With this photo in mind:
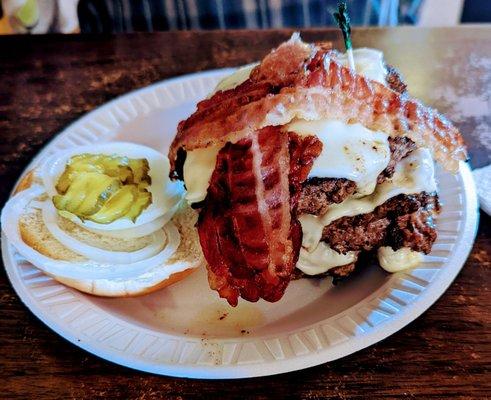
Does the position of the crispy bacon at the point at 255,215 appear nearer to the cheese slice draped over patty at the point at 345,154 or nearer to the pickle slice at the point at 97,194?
the cheese slice draped over patty at the point at 345,154

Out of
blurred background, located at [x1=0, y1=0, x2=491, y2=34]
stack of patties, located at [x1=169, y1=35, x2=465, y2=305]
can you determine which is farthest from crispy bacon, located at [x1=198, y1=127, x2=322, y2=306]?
blurred background, located at [x1=0, y1=0, x2=491, y2=34]

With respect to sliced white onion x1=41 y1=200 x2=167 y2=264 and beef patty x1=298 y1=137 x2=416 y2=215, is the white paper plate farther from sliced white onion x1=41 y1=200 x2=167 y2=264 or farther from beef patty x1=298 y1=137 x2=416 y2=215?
beef patty x1=298 y1=137 x2=416 y2=215

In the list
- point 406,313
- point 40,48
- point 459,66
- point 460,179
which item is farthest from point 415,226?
point 40,48

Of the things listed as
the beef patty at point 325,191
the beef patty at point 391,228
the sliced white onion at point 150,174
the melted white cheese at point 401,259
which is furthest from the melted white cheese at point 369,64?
the sliced white onion at point 150,174

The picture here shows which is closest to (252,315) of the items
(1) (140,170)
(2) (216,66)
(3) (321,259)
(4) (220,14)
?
(3) (321,259)

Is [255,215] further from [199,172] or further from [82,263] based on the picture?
[82,263]

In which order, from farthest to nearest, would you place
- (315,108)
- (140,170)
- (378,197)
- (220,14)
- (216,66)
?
(220,14) → (216,66) → (140,170) → (378,197) → (315,108)
